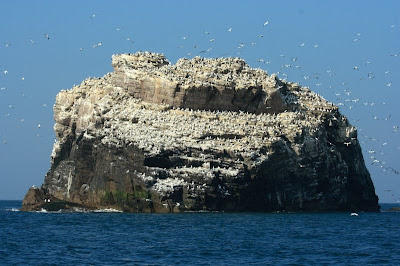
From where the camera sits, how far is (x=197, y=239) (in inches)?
2667

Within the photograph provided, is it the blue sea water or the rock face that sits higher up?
the rock face

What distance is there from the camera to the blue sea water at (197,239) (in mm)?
57625

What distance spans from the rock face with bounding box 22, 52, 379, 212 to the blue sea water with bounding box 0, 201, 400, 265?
10.8 feet

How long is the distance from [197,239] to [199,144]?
95.0 ft

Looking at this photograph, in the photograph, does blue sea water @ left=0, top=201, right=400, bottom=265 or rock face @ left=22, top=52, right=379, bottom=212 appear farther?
rock face @ left=22, top=52, right=379, bottom=212

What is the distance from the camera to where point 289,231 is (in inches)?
2958

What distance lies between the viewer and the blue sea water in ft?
189

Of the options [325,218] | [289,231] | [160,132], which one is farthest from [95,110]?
[289,231]

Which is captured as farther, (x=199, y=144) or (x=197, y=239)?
(x=199, y=144)

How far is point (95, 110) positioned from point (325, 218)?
28.2 m

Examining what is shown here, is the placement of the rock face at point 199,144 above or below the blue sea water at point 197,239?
above

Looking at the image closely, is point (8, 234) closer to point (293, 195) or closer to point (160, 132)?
point (160, 132)

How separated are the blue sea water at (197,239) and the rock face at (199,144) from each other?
3.29 meters

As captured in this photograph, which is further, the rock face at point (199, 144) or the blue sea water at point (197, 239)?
the rock face at point (199, 144)
